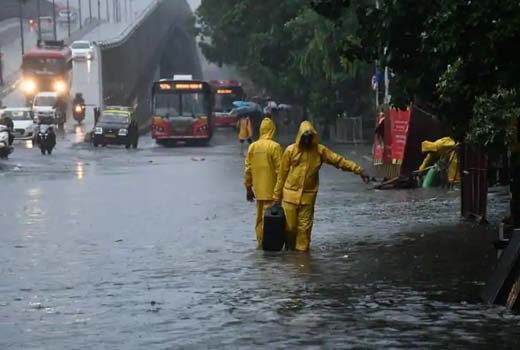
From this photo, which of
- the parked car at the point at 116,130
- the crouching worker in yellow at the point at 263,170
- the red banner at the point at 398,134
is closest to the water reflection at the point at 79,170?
the red banner at the point at 398,134

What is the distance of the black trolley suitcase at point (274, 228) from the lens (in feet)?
50.2

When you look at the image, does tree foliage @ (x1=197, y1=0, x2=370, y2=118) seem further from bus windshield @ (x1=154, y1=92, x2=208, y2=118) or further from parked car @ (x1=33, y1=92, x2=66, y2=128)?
parked car @ (x1=33, y1=92, x2=66, y2=128)

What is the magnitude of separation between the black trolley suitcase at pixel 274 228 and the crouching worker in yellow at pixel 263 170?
0.39 m

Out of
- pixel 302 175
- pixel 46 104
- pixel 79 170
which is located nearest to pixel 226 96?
pixel 46 104

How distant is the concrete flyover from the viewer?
8219 cm

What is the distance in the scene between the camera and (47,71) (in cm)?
8194

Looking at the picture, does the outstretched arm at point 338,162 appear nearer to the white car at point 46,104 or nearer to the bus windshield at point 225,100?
the white car at point 46,104

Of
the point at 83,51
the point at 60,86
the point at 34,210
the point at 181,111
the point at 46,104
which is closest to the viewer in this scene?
the point at 34,210

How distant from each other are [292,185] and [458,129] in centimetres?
227

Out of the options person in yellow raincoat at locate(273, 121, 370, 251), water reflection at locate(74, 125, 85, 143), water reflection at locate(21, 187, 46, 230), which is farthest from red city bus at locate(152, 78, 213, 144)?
person in yellow raincoat at locate(273, 121, 370, 251)

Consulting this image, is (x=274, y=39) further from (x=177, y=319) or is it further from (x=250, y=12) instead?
(x=177, y=319)

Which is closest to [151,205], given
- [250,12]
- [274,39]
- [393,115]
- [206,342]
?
[393,115]

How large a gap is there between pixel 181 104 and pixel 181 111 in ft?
1.67

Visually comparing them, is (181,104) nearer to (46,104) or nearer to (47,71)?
(46,104)
